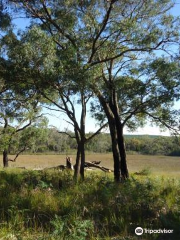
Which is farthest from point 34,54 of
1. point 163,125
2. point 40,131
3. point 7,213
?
point 40,131

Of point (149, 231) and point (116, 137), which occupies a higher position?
point (116, 137)

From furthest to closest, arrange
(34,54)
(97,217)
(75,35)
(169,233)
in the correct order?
(75,35), (34,54), (97,217), (169,233)

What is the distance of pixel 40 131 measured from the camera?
23.1m

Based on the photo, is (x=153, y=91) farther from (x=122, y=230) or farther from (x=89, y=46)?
(x=122, y=230)

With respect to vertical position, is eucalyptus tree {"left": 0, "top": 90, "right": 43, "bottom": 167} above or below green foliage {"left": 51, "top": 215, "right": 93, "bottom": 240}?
above

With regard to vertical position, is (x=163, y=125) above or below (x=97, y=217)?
above

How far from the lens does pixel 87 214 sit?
202 inches

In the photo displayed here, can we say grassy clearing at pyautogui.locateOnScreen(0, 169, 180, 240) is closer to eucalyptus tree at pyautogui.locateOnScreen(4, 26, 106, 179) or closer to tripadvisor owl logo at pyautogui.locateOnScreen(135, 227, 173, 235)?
tripadvisor owl logo at pyautogui.locateOnScreen(135, 227, 173, 235)

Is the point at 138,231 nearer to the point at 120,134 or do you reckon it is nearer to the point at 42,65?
the point at 42,65

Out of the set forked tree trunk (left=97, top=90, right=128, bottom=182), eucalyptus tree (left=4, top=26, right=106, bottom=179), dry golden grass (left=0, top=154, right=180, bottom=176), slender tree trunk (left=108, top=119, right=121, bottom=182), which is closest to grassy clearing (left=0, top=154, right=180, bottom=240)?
eucalyptus tree (left=4, top=26, right=106, bottom=179)

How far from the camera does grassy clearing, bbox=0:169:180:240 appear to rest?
4180 mm

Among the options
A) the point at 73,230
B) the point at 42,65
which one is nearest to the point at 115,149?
the point at 42,65

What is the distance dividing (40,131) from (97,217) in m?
18.6

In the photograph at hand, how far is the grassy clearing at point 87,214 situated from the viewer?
13.7 feet
